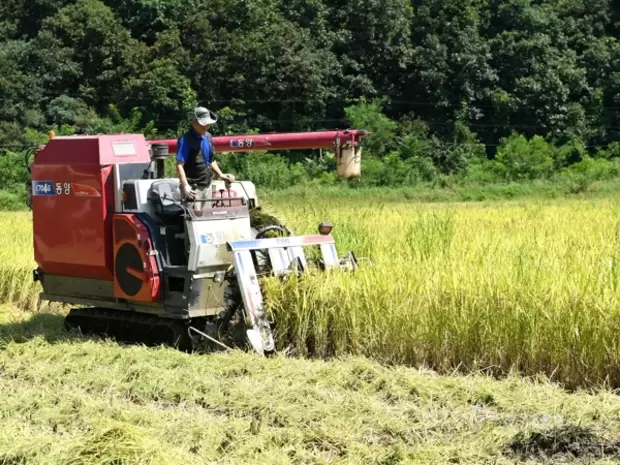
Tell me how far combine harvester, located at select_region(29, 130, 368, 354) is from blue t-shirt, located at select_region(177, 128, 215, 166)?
0.76ft

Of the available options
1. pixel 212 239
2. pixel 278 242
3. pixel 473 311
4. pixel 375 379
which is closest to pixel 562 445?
pixel 375 379

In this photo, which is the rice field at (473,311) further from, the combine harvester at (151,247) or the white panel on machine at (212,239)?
the white panel on machine at (212,239)

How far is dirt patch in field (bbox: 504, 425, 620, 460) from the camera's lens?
4.60 metres

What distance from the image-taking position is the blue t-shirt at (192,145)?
7.72 metres

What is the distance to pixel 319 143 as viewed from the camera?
8617mm

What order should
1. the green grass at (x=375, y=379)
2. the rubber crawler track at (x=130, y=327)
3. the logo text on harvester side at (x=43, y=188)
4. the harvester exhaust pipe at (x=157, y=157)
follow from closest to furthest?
the green grass at (x=375, y=379), the rubber crawler track at (x=130, y=327), the harvester exhaust pipe at (x=157, y=157), the logo text on harvester side at (x=43, y=188)

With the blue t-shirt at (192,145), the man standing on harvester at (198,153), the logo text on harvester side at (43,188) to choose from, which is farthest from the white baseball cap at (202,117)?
the logo text on harvester side at (43,188)

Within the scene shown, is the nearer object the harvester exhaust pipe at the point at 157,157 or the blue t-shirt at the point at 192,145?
the blue t-shirt at the point at 192,145

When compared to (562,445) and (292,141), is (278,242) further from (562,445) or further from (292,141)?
(562,445)

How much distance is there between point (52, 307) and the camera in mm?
9891

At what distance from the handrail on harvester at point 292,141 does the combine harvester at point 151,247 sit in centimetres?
3

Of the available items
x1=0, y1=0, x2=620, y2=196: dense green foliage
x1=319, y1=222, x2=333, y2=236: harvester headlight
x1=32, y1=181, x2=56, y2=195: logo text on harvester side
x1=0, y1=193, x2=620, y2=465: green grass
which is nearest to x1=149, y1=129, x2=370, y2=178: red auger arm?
x1=319, y1=222, x2=333, y2=236: harvester headlight

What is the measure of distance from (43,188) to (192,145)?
4.82ft

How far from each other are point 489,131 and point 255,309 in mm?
35074
